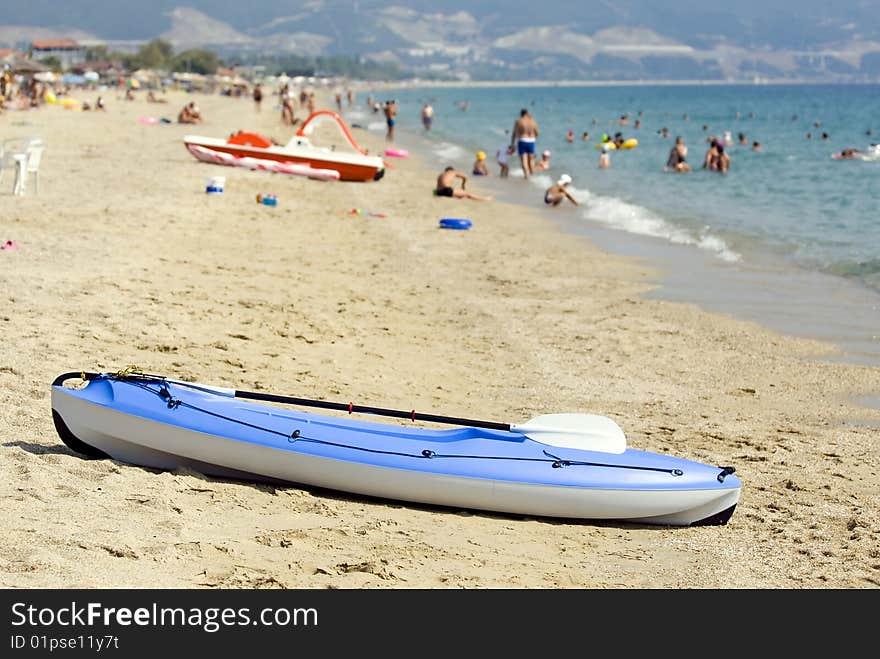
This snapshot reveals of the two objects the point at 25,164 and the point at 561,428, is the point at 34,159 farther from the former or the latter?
the point at 561,428

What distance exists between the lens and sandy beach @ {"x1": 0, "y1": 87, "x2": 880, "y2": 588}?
5.01 meters

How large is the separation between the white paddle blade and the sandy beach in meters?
0.41

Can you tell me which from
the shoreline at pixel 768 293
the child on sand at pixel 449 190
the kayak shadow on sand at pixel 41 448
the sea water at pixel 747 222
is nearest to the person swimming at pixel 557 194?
the sea water at pixel 747 222

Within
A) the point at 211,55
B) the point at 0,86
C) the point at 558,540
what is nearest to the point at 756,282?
the point at 558,540

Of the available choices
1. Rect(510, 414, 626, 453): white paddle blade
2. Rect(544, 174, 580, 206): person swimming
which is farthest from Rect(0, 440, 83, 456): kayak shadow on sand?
Rect(544, 174, 580, 206): person swimming

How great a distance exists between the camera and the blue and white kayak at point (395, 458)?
568 cm

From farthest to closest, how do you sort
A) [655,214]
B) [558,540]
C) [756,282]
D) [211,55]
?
[211,55], [655,214], [756,282], [558,540]

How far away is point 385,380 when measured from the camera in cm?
808

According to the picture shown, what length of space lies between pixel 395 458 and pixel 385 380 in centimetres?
241

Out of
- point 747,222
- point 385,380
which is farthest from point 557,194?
point 385,380
